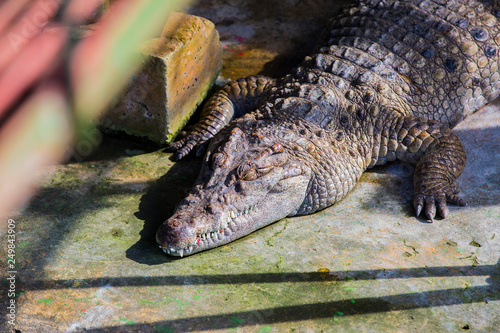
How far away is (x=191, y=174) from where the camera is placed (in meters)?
3.93

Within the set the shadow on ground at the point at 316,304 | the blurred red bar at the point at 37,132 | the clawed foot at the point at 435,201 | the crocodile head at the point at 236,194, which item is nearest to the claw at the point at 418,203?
the clawed foot at the point at 435,201

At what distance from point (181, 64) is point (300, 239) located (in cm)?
181

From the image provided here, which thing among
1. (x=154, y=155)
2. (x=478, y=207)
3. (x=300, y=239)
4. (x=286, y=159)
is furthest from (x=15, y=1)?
(x=478, y=207)

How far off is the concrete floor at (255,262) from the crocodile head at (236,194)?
0.14m

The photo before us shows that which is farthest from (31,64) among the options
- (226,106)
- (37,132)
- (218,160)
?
(218,160)

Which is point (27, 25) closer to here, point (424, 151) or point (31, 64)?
point (31, 64)

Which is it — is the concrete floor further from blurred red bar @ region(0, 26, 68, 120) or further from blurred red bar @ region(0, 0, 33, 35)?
blurred red bar @ region(0, 0, 33, 35)

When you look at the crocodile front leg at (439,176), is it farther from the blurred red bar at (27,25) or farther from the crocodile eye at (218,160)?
the blurred red bar at (27,25)

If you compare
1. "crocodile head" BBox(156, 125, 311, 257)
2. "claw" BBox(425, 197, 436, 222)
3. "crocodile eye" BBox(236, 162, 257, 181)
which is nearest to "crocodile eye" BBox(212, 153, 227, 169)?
"crocodile head" BBox(156, 125, 311, 257)

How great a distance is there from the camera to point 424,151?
3.95 meters

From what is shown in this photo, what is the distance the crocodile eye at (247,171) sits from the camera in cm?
325

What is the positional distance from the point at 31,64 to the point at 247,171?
211cm

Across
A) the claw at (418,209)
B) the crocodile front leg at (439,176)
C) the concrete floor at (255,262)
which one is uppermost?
the crocodile front leg at (439,176)

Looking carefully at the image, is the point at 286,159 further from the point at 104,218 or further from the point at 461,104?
the point at 461,104
